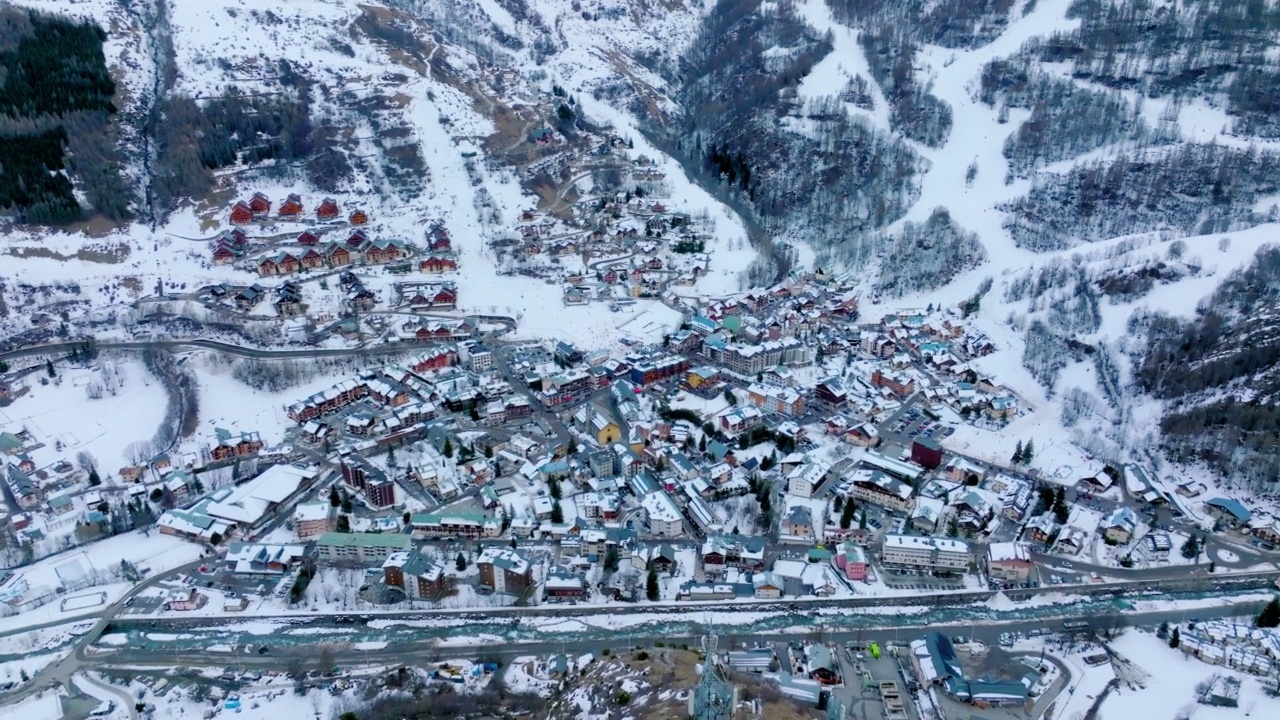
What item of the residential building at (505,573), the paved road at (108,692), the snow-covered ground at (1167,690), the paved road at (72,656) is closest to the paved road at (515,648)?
the paved road at (72,656)

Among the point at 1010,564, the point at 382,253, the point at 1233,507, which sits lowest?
the point at 1010,564

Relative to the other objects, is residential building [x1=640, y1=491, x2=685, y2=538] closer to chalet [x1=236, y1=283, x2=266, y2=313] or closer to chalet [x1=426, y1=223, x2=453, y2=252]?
chalet [x1=236, y1=283, x2=266, y2=313]

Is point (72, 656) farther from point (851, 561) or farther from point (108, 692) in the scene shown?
point (851, 561)

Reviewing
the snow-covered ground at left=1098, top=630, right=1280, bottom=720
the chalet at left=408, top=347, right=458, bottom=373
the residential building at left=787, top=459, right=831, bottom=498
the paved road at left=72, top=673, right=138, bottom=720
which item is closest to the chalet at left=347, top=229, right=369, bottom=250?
the chalet at left=408, top=347, right=458, bottom=373

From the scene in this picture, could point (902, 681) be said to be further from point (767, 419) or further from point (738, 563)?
point (767, 419)

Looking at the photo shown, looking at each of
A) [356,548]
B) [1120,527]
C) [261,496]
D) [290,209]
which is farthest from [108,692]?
[290,209]

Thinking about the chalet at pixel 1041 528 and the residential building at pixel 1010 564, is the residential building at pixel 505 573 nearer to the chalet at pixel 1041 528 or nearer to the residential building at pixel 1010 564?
the residential building at pixel 1010 564

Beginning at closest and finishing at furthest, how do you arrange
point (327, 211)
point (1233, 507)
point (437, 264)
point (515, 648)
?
point (515, 648), point (1233, 507), point (437, 264), point (327, 211)
